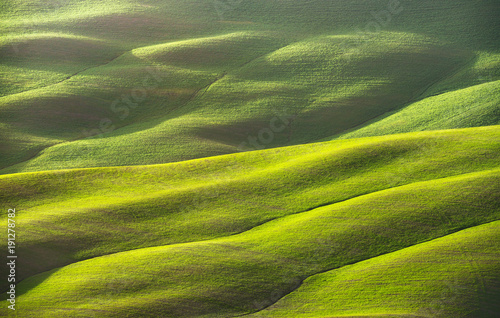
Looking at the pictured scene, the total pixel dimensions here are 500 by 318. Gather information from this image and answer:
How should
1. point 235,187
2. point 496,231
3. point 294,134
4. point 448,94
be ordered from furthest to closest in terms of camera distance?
point 448,94 < point 294,134 < point 235,187 < point 496,231

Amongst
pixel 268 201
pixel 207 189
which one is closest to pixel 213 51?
pixel 207 189

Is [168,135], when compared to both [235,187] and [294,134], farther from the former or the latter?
[235,187]

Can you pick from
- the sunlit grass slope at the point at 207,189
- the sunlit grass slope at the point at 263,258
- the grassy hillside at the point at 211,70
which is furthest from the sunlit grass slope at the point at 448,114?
the sunlit grass slope at the point at 263,258

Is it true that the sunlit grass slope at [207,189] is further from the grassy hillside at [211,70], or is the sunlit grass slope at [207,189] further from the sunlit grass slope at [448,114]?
the grassy hillside at [211,70]

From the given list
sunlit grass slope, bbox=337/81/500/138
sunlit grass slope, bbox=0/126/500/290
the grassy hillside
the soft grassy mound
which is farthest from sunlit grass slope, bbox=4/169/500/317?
the soft grassy mound

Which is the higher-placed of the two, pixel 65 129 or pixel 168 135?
pixel 65 129

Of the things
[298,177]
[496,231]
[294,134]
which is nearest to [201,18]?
[294,134]

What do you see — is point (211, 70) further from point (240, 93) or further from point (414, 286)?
point (414, 286)
